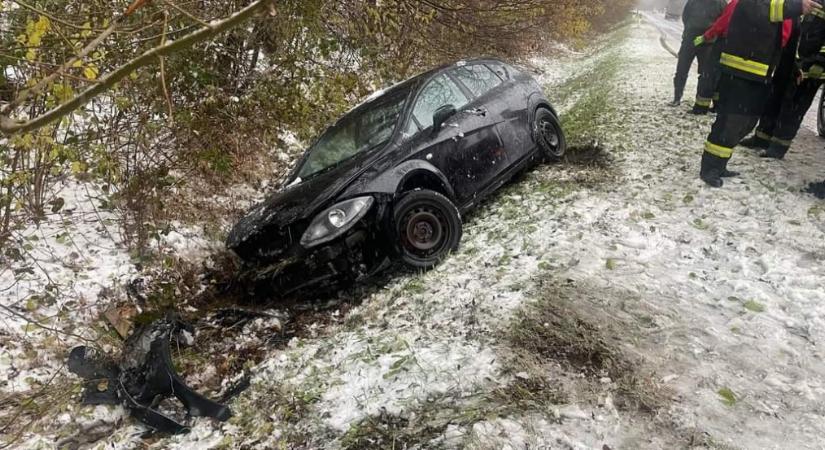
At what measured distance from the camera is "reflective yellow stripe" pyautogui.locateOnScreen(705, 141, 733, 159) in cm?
491

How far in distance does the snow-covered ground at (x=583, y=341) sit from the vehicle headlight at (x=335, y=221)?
2.48ft

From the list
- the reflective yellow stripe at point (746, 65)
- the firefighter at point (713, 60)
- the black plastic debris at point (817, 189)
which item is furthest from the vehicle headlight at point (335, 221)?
the firefighter at point (713, 60)

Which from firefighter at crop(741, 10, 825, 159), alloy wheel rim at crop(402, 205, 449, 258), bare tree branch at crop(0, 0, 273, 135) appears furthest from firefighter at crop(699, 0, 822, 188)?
bare tree branch at crop(0, 0, 273, 135)

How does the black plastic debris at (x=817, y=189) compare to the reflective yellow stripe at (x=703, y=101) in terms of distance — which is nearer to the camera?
the black plastic debris at (x=817, y=189)

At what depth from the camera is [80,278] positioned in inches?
183

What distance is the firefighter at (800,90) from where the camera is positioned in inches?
197

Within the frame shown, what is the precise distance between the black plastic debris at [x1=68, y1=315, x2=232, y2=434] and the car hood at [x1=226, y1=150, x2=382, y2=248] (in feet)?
3.72

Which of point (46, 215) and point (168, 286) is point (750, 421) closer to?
point (168, 286)

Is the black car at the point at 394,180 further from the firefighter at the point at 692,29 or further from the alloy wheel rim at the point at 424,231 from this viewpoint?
the firefighter at the point at 692,29

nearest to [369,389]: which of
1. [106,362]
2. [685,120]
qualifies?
[106,362]

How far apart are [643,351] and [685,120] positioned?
5.38m

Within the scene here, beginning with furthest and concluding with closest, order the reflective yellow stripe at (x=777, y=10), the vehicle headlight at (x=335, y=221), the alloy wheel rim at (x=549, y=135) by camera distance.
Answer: the alloy wheel rim at (x=549, y=135) < the reflective yellow stripe at (x=777, y=10) < the vehicle headlight at (x=335, y=221)

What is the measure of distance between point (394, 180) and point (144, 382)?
245 cm

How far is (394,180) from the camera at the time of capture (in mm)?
4293
